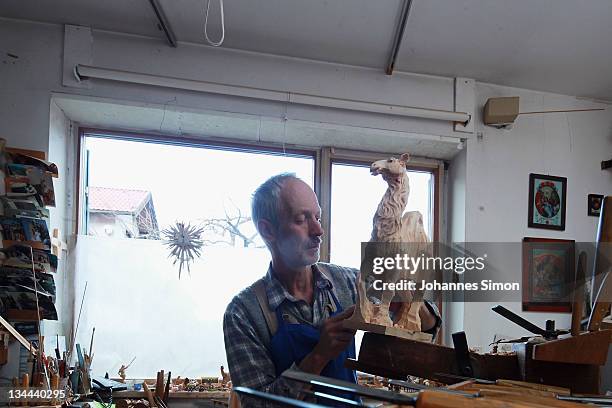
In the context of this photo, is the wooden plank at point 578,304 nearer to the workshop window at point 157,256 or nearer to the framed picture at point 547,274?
the workshop window at point 157,256

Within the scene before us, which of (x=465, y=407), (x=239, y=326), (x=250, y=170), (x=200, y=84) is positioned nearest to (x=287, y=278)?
(x=239, y=326)

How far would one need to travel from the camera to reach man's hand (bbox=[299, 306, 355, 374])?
43.9 inches

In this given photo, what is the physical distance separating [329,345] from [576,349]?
0.47 meters

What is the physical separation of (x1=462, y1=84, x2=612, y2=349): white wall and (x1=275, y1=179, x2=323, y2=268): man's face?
1686 mm

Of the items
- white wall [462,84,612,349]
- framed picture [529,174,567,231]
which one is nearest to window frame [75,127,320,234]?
white wall [462,84,612,349]

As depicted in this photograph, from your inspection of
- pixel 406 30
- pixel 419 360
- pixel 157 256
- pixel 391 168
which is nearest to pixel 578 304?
pixel 419 360

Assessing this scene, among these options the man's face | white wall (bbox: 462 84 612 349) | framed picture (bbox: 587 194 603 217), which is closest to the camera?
the man's face

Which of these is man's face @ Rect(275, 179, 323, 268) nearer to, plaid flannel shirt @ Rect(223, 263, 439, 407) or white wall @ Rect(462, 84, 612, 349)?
plaid flannel shirt @ Rect(223, 263, 439, 407)

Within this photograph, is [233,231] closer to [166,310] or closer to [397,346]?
[166,310]

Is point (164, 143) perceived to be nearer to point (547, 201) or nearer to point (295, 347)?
point (295, 347)

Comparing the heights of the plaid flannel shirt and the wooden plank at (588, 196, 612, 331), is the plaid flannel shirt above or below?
below

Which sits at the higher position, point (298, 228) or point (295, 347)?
point (298, 228)

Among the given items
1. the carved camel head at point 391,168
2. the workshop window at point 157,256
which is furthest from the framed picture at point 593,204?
the carved camel head at point 391,168

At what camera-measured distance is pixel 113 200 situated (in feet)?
8.78
